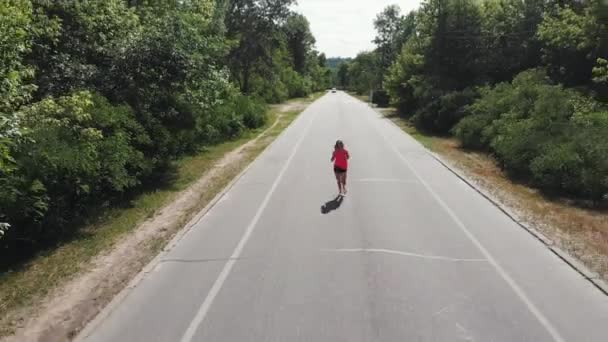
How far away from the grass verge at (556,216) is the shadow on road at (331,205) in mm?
4617

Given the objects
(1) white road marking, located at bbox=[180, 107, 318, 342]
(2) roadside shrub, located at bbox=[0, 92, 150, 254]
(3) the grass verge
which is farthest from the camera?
(3) the grass verge

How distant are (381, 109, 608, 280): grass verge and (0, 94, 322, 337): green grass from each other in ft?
27.6

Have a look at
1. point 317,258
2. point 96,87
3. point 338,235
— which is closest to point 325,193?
point 338,235

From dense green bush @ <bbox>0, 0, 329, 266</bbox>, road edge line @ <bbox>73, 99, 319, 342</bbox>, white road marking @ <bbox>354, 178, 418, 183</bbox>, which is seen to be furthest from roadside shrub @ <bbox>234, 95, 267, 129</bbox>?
road edge line @ <bbox>73, 99, 319, 342</bbox>

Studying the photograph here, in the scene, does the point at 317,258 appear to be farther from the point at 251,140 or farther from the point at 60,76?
the point at 251,140

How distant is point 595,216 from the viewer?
481 inches

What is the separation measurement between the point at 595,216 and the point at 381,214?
548cm

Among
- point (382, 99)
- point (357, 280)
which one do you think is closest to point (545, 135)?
point (357, 280)

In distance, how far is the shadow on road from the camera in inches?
490

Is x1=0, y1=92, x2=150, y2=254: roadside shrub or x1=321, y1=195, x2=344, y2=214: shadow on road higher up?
x1=0, y1=92, x2=150, y2=254: roadside shrub

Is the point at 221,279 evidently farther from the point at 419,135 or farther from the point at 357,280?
the point at 419,135

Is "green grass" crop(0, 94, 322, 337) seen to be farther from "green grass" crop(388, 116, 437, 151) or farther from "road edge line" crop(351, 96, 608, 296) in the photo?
"green grass" crop(388, 116, 437, 151)

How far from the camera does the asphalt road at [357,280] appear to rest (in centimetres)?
653

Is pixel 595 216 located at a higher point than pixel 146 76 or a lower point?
lower
